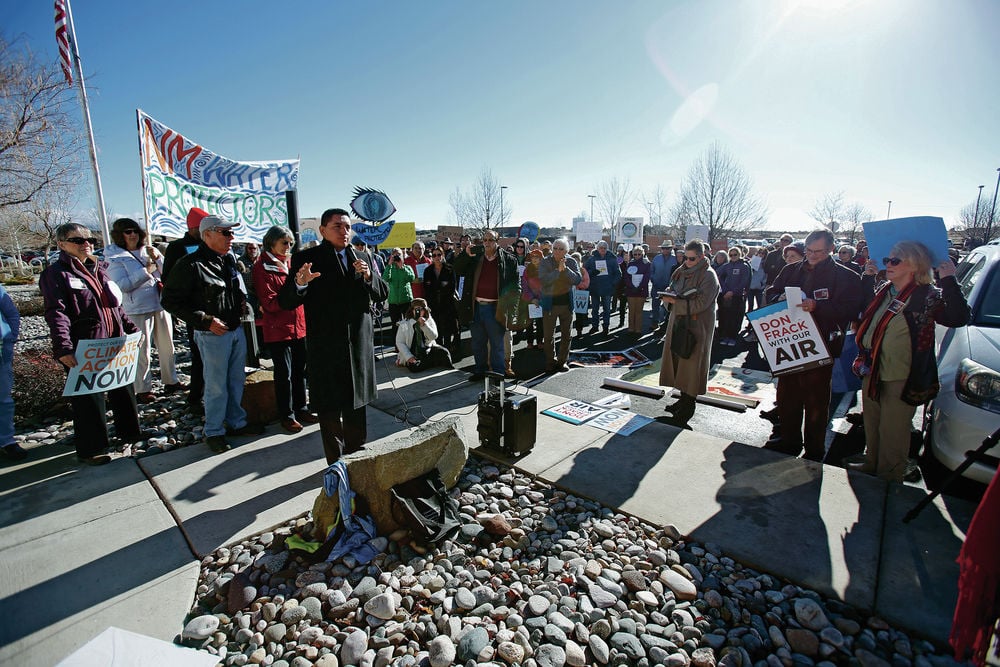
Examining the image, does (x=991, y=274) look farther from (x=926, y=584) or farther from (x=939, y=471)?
(x=926, y=584)

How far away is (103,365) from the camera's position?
3928 millimetres

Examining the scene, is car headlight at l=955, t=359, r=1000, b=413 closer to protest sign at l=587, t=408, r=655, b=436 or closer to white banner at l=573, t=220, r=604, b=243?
protest sign at l=587, t=408, r=655, b=436

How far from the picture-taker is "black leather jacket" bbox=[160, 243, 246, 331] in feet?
13.0

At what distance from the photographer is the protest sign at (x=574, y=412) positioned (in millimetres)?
5047

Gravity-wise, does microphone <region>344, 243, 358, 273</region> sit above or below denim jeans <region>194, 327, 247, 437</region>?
above

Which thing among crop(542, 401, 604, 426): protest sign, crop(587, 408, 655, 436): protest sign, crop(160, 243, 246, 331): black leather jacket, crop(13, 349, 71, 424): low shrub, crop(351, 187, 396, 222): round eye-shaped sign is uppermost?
crop(351, 187, 396, 222): round eye-shaped sign

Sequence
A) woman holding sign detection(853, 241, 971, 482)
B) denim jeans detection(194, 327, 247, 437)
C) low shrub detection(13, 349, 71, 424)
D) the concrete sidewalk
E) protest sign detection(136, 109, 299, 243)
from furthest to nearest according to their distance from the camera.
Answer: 1. protest sign detection(136, 109, 299, 243)
2. low shrub detection(13, 349, 71, 424)
3. denim jeans detection(194, 327, 247, 437)
4. woman holding sign detection(853, 241, 971, 482)
5. the concrete sidewalk

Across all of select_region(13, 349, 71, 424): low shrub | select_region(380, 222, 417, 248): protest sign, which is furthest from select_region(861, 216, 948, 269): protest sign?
select_region(380, 222, 417, 248): protest sign

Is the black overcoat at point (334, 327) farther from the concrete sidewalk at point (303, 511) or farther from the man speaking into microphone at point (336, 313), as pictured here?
the concrete sidewalk at point (303, 511)

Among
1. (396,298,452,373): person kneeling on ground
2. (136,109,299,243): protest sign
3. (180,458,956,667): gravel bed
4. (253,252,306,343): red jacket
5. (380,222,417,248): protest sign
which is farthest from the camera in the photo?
(380,222,417,248): protest sign

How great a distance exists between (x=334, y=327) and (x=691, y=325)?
12.0 feet

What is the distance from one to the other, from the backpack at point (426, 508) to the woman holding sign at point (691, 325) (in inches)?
116

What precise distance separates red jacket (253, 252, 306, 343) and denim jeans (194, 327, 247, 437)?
0.32m

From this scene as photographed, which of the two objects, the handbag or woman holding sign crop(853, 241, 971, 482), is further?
the handbag
